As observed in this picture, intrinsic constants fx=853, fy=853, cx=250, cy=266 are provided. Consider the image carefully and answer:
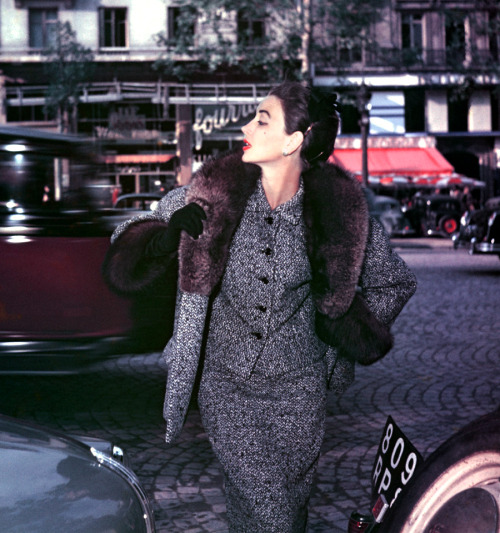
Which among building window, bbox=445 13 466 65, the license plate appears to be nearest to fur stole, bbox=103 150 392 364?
the license plate

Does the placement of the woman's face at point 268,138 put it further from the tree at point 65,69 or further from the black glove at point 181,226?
the tree at point 65,69

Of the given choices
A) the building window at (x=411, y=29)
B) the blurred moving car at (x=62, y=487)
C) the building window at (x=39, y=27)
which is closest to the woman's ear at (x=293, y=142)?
the blurred moving car at (x=62, y=487)

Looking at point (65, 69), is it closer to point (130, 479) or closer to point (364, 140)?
point (364, 140)

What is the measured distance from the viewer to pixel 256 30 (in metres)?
33.9

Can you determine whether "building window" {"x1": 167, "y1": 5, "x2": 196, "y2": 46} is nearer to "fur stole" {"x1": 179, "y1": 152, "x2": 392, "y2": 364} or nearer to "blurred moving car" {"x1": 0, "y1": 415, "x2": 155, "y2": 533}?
"fur stole" {"x1": 179, "y1": 152, "x2": 392, "y2": 364}

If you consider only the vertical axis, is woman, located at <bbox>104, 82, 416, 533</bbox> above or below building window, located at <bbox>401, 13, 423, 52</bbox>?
below

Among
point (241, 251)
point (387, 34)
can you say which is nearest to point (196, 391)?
point (241, 251)

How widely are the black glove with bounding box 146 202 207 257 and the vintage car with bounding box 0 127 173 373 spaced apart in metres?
2.89

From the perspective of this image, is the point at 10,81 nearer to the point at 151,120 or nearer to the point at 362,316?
the point at 151,120

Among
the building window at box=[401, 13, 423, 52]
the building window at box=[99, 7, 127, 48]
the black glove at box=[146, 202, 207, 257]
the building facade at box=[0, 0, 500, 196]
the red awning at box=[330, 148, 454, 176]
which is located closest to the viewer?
the black glove at box=[146, 202, 207, 257]

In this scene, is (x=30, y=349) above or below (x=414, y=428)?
above

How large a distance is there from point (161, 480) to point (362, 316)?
2132 millimetres

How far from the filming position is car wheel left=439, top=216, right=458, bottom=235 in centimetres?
2795

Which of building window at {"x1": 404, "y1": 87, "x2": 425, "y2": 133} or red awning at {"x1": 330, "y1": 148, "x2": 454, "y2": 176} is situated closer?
red awning at {"x1": 330, "y1": 148, "x2": 454, "y2": 176}
